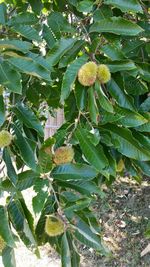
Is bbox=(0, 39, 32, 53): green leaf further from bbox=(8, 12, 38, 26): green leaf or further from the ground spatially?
the ground

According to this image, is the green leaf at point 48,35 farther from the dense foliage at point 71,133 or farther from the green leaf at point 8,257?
the green leaf at point 8,257

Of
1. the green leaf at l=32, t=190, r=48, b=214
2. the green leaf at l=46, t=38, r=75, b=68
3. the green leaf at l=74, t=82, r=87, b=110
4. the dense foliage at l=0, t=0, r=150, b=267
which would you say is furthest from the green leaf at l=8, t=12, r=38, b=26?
the green leaf at l=32, t=190, r=48, b=214

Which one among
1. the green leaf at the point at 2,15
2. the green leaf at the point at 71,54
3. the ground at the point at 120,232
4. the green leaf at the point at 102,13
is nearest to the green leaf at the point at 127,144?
the green leaf at the point at 71,54

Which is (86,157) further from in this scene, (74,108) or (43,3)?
(43,3)

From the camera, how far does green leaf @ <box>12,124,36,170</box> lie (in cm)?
104

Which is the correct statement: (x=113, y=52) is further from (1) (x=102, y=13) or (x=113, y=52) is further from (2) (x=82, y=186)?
(2) (x=82, y=186)

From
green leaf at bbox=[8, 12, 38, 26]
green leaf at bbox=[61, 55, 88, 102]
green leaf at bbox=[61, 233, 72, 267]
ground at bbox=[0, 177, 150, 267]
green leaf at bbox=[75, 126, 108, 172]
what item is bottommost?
ground at bbox=[0, 177, 150, 267]

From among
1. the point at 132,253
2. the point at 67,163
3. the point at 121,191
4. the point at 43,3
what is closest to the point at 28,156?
the point at 67,163

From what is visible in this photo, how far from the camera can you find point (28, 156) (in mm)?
Result: 1062

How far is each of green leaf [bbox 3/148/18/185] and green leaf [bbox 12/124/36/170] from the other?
0.15 feet

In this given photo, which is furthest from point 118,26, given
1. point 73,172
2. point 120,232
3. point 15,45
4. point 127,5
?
point 120,232

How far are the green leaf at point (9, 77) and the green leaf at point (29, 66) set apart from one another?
16 mm

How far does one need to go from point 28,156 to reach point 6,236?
0.23m

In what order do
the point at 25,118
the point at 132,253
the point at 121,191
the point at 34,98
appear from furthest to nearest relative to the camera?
the point at 121,191 → the point at 132,253 → the point at 34,98 → the point at 25,118
